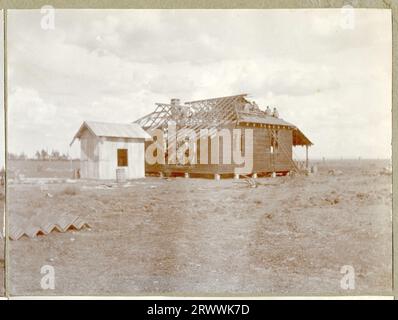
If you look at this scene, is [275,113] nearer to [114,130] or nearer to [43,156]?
[114,130]

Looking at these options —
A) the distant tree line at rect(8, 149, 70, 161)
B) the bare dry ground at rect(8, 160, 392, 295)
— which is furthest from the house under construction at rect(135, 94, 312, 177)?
the distant tree line at rect(8, 149, 70, 161)

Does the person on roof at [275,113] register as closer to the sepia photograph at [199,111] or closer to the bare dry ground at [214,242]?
the sepia photograph at [199,111]

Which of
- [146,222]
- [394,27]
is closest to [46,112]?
[146,222]

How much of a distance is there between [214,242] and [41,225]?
8.78ft

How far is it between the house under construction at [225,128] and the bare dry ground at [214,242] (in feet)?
1.59

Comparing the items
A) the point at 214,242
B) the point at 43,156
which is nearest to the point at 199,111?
the point at 214,242

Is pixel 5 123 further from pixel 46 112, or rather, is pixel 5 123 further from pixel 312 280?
pixel 312 280

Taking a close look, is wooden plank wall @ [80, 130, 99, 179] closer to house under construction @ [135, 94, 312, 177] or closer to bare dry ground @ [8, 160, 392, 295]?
bare dry ground @ [8, 160, 392, 295]

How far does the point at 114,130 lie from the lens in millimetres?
6645

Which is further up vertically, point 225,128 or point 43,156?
point 225,128

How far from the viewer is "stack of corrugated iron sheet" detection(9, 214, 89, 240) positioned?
6402 mm

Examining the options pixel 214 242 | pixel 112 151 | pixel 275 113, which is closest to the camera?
pixel 214 242

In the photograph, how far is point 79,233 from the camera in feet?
21.1

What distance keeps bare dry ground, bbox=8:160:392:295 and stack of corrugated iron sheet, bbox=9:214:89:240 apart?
90 mm
